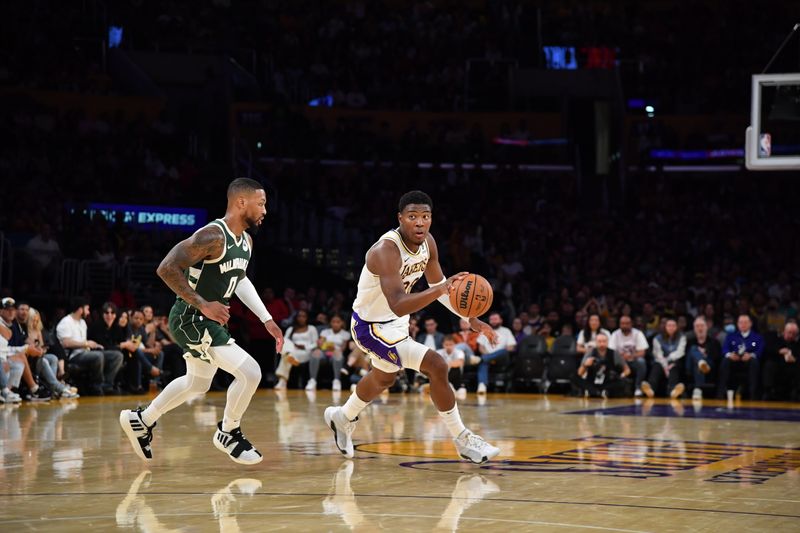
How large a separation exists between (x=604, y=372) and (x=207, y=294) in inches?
377

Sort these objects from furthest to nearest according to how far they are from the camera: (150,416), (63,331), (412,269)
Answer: (63,331), (412,269), (150,416)

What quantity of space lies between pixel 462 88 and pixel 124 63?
8.50 m

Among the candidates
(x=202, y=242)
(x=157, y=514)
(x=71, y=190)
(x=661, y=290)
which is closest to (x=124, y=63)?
(x=71, y=190)

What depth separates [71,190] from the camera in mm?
20500

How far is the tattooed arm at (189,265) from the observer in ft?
A: 23.2

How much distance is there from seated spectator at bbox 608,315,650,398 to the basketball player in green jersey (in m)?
9.60

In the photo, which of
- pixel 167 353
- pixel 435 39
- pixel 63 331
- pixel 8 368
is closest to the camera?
pixel 8 368

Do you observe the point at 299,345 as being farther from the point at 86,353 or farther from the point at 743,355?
the point at 743,355

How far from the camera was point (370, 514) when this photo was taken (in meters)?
5.52

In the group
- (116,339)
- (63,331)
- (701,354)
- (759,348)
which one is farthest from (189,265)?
(759,348)

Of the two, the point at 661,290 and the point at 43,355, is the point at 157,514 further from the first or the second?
the point at 661,290

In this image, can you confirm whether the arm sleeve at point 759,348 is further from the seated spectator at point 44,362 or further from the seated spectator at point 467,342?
the seated spectator at point 44,362

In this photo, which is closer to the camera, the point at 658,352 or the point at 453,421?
the point at 453,421

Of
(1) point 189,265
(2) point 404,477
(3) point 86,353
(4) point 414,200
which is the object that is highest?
(4) point 414,200
